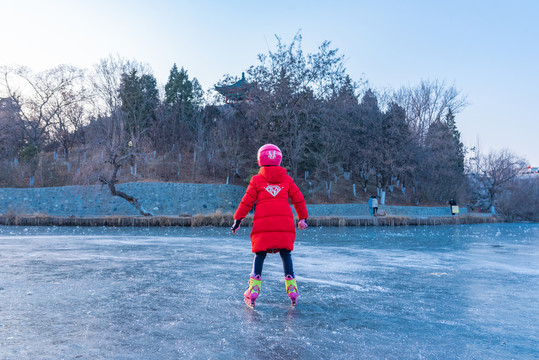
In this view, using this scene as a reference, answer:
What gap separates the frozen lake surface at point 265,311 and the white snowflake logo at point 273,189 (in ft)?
3.86

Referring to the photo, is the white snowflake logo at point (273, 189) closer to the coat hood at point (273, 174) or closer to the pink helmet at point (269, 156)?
the coat hood at point (273, 174)

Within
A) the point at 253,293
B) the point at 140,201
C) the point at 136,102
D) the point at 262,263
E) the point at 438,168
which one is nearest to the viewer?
the point at 253,293

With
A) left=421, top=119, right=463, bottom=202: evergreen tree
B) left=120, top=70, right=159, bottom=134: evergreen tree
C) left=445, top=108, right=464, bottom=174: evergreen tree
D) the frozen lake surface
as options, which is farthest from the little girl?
left=445, top=108, right=464, bottom=174: evergreen tree

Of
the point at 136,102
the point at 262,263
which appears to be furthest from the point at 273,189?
the point at 136,102

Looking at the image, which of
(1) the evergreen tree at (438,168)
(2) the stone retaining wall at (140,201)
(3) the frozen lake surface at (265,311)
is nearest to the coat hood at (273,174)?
(3) the frozen lake surface at (265,311)

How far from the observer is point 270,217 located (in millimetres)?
4531

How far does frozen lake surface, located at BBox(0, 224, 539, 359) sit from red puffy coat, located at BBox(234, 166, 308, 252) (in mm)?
684

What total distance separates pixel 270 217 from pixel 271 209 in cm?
9

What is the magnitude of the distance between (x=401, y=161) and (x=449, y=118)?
19.2 m

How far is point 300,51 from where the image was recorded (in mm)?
33219

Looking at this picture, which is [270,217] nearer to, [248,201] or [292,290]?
[248,201]

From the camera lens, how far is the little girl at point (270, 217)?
445 centimetres

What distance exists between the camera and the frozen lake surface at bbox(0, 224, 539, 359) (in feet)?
10.1

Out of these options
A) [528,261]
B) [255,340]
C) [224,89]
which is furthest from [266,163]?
[224,89]
